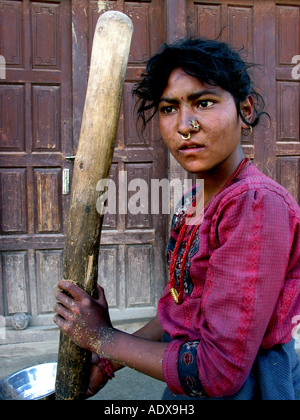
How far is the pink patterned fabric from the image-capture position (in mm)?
896

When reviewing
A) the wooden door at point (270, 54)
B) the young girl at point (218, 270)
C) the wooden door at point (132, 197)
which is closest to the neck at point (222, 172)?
the young girl at point (218, 270)

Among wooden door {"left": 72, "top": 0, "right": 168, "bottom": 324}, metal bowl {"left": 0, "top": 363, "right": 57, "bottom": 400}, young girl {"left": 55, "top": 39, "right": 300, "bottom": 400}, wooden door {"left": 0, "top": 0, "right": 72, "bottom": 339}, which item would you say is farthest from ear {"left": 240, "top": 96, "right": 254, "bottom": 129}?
wooden door {"left": 0, "top": 0, "right": 72, "bottom": 339}

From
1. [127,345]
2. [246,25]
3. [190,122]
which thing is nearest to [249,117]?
[190,122]

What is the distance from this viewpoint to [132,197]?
11.5ft

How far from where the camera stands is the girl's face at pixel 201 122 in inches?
42.9

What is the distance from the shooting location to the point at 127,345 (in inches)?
44.2

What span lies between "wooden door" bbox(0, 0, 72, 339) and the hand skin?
232 cm

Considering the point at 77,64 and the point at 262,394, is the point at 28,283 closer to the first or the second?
the point at 77,64

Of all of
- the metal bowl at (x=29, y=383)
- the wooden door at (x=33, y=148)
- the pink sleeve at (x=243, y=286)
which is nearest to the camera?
→ the pink sleeve at (x=243, y=286)

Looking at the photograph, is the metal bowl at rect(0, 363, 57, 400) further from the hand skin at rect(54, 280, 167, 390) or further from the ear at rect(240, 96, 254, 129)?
the ear at rect(240, 96, 254, 129)

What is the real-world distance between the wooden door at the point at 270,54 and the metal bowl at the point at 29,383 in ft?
8.69

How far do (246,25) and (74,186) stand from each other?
9.79 ft

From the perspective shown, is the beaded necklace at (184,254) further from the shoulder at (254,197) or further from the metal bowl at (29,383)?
the metal bowl at (29,383)

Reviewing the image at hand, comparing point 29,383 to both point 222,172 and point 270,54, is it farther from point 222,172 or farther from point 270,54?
point 270,54
